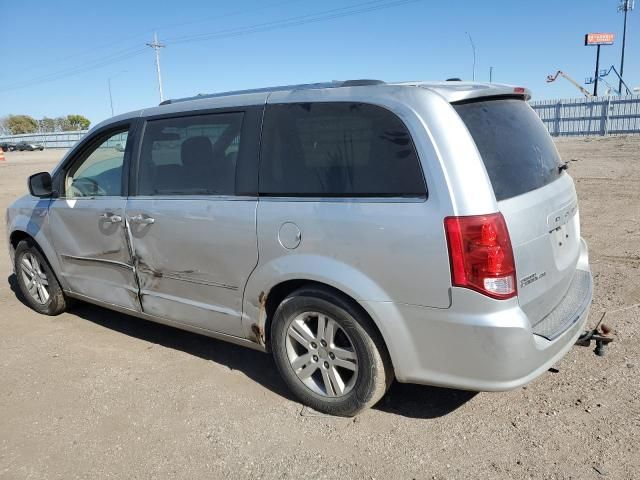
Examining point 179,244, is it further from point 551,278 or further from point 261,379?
point 551,278

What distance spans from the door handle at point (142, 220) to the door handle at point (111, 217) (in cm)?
15

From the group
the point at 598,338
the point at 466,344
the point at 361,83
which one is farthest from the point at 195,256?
the point at 598,338

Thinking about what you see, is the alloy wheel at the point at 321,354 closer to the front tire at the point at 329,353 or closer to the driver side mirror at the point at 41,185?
the front tire at the point at 329,353

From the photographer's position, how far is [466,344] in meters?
2.54

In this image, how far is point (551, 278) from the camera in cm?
284

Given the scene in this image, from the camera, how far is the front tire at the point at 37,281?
4.85 metres

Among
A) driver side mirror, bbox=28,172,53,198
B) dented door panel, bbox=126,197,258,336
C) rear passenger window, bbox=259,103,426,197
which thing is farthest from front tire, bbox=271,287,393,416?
driver side mirror, bbox=28,172,53,198

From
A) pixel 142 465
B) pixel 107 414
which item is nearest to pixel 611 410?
pixel 142 465

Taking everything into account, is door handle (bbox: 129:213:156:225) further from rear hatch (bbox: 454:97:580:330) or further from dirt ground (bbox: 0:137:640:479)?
rear hatch (bbox: 454:97:580:330)

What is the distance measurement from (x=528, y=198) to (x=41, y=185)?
3907 millimetres

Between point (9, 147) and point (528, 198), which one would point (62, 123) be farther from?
point (528, 198)

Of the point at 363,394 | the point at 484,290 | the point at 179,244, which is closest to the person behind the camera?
the point at 484,290

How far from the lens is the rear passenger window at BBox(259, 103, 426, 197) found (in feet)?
8.73

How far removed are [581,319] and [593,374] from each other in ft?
2.04
